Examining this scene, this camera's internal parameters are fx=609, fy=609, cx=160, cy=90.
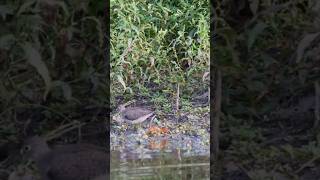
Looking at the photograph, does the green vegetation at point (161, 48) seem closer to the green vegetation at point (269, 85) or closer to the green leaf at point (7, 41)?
the green vegetation at point (269, 85)

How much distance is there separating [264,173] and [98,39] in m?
0.65

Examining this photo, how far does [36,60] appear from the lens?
5.62 feet

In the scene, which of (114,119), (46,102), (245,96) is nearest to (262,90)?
(245,96)

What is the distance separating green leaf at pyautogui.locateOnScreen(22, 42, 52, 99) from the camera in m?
1.70

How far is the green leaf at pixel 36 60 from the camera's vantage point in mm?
1704


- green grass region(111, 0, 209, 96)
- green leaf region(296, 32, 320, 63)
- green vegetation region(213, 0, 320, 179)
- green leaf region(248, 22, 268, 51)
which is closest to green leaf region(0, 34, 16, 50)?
green grass region(111, 0, 209, 96)

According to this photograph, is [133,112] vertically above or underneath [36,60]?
underneath

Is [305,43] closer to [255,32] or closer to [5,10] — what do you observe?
[255,32]

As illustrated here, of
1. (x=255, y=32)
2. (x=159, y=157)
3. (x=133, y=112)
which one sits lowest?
(x=159, y=157)

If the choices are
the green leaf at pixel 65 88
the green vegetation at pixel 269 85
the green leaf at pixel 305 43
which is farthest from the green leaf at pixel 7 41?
the green leaf at pixel 305 43

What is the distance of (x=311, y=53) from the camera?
1866 mm

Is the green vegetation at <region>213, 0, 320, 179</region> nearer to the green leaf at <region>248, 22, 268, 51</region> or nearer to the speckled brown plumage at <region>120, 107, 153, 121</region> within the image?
the green leaf at <region>248, 22, 268, 51</region>

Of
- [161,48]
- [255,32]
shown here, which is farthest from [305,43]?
[161,48]

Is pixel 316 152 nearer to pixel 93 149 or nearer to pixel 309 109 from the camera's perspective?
pixel 309 109
